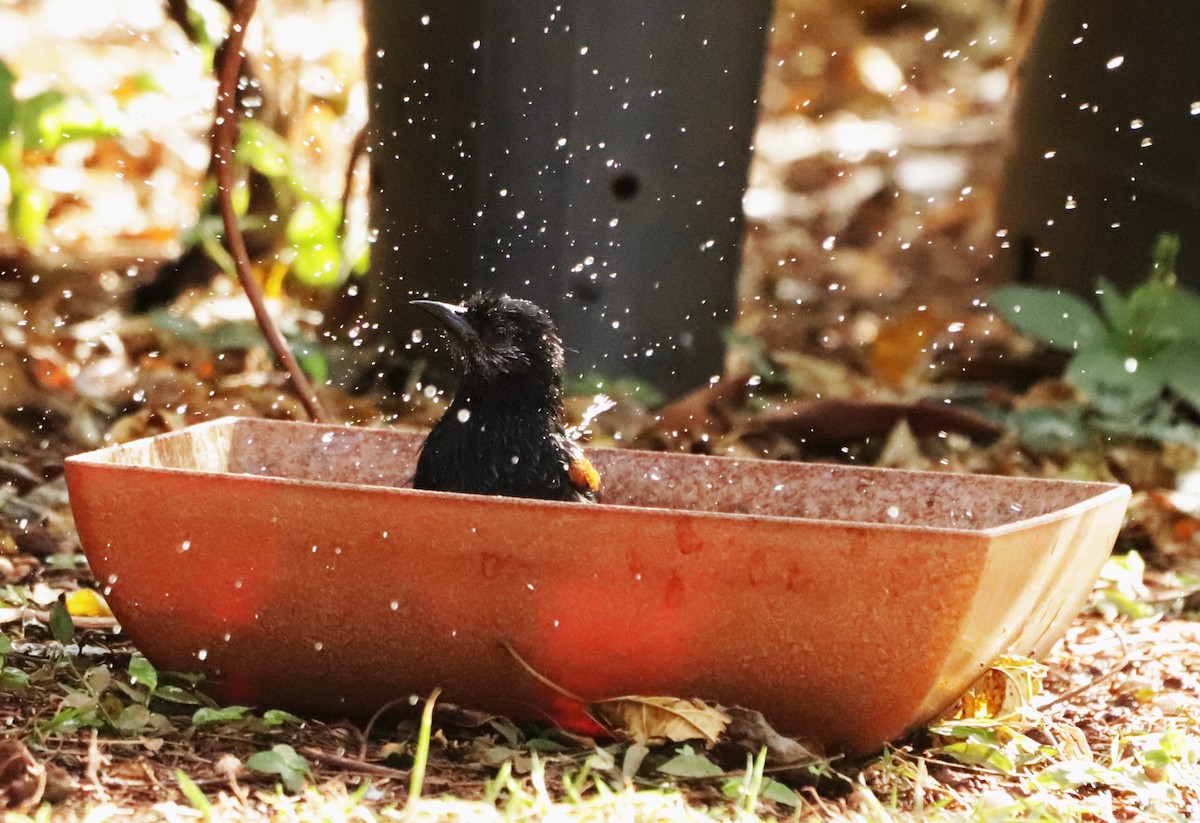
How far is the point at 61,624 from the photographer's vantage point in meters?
3.39

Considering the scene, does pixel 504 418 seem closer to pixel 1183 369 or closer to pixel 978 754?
pixel 978 754

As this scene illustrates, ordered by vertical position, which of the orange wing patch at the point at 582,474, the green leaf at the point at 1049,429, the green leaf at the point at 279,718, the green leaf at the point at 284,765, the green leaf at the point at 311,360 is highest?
the orange wing patch at the point at 582,474

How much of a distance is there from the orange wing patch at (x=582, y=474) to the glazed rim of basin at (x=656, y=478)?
172 mm

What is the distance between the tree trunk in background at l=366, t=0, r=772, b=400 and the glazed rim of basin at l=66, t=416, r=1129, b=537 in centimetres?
185

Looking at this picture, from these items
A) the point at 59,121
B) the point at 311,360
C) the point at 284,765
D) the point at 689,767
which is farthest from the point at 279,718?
the point at 59,121

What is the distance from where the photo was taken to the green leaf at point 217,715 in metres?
2.91

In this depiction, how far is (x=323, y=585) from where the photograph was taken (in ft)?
9.55

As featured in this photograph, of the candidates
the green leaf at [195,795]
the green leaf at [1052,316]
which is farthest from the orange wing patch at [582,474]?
the green leaf at [1052,316]

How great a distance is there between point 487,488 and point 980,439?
2.93 m

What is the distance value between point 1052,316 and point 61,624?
434 centimetres

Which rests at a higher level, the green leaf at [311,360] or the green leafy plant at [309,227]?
the green leafy plant at [309,227]

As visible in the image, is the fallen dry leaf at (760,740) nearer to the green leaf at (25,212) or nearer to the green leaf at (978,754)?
the green leaf at (978,754)

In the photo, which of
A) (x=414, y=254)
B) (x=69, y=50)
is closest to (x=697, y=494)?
(x=414, y=254)

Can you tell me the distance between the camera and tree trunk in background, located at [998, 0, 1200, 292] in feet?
21.7
